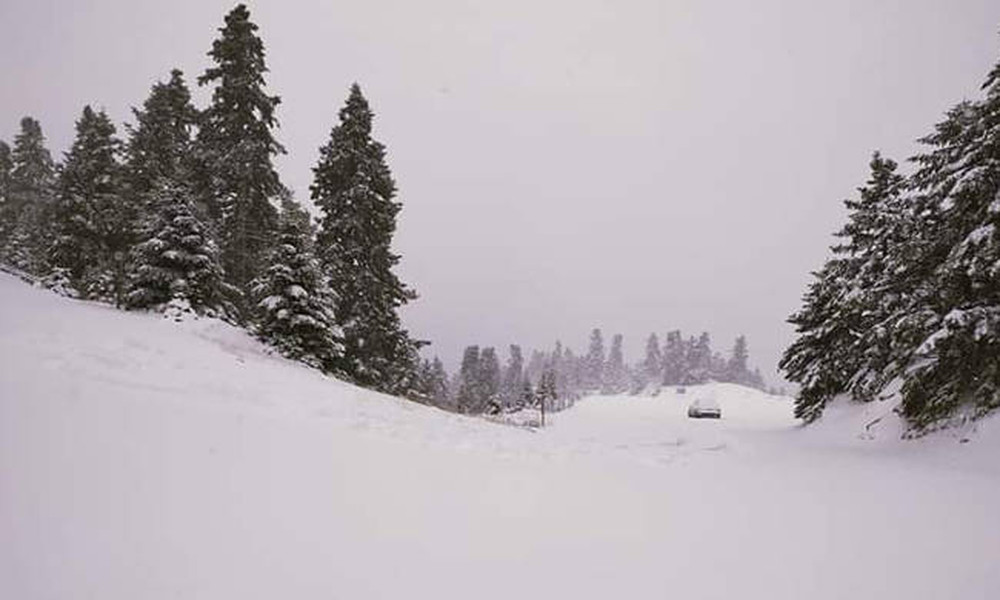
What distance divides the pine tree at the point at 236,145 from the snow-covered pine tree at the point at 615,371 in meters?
107

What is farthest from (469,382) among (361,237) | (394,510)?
(394,510)

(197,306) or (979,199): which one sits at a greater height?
(979,199)

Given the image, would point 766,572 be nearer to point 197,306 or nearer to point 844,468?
point 844,468

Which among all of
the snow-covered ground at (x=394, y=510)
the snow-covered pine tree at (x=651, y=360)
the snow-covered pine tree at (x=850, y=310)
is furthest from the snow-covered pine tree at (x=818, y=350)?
the snow-covered pine tree at (x=651, y=360)

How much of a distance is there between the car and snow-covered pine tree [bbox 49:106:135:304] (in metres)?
32.7

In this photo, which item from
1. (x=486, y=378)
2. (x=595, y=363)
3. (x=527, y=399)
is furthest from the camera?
(x=595, y=363)

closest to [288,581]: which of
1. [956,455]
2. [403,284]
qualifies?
[956,455]

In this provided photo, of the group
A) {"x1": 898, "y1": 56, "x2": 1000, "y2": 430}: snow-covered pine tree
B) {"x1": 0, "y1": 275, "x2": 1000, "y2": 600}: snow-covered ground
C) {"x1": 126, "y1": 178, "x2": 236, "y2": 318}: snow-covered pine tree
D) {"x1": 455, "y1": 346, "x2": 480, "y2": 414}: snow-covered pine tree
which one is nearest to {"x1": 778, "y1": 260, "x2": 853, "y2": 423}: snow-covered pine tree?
{"x1": 898, "y1": 56, "x2": 1000, "y2": 430}: snow-covered pine tree

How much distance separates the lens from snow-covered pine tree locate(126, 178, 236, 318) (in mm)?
13727

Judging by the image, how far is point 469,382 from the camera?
6369 cm

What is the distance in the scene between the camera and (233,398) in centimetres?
765

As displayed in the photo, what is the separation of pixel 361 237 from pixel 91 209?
14.3 metres

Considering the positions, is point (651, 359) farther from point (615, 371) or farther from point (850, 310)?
point (850, 310)

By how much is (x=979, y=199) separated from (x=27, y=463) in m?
15.1
